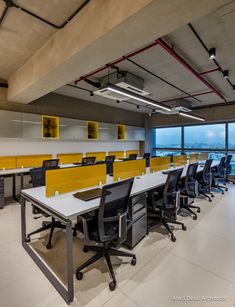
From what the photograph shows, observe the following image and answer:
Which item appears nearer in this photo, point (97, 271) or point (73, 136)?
point (97, 271)

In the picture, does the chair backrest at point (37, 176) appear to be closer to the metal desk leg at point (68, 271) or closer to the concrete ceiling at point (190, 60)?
the metal desk leg at point (68, 271)

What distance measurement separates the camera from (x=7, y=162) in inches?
178

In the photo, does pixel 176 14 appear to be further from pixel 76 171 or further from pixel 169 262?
pixel 169 262

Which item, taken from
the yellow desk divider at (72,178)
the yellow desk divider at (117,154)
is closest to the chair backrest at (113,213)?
the yellow desk divider at (72,178)

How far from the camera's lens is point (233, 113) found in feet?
20.6

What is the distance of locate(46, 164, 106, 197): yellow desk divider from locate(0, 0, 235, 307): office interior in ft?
0.05

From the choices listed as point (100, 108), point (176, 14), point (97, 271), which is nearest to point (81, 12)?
point (176, 14)

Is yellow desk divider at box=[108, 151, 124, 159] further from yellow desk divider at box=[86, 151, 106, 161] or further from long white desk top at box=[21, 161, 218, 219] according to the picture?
long white desk top at box=[21, 161, 218, 219]

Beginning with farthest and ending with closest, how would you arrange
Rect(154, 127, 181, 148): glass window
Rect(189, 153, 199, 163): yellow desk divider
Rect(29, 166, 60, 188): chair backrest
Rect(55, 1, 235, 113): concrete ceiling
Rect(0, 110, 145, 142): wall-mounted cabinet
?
Rect(154, 127, 181, 148): glass window < Rect(189, 153, 199, 163): yellow desk divider < Rect(0, 110, 145, 142): wall-mounted cabinet < Rect(29, 166, 60, 188): chair backrest < Rect(55, 1, 235, 113): concrete ceiling

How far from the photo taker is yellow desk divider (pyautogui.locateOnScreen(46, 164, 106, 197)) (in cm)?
218

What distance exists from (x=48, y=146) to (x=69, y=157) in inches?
30.0

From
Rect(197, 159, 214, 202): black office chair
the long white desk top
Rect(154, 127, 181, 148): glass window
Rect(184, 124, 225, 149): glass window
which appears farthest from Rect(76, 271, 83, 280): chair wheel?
Rect(154, 127, 181, 148): glass window

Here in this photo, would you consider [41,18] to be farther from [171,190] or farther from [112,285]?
[112,285]

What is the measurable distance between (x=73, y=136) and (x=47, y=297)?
14.6ft
